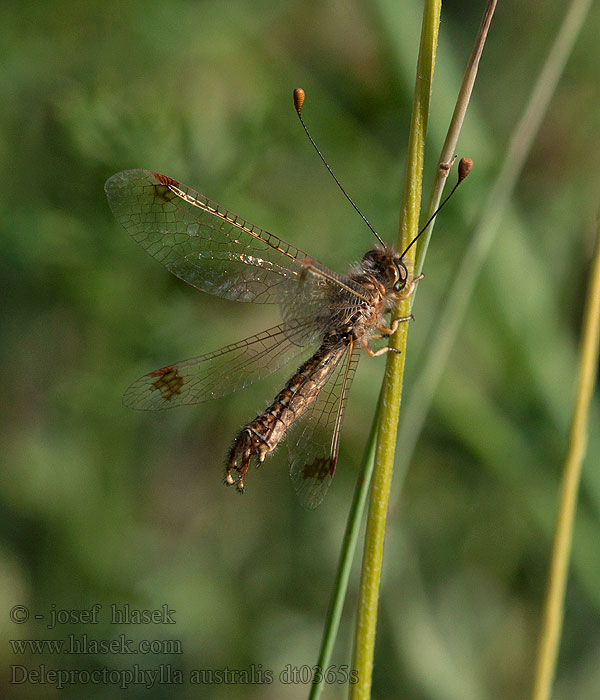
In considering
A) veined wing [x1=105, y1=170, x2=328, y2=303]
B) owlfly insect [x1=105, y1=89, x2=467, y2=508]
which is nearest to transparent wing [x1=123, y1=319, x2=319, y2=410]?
owlfly insect [x1=105, y1=89, x2=467, y2=508]

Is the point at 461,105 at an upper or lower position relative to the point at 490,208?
lower

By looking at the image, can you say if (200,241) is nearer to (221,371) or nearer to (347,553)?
(221,371)

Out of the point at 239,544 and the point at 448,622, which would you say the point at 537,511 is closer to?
the point at 448,622

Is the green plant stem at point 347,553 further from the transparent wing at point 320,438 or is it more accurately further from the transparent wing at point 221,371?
the transparent wing at point 221,371

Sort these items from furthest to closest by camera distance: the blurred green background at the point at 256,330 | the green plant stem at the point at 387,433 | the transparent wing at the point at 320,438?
1. the blurred green background at the point at 256,330
2. the transparent wing at the point at 320,438
3. the green plant stem at the point at 387,433

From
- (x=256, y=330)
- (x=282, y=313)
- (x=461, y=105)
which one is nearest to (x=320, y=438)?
(x=282, y=313)

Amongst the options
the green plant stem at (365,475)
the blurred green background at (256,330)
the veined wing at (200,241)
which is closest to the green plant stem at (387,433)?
the green plant stem at (365,475)

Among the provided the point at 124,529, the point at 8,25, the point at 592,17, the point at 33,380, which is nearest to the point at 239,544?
the point at 124,529
